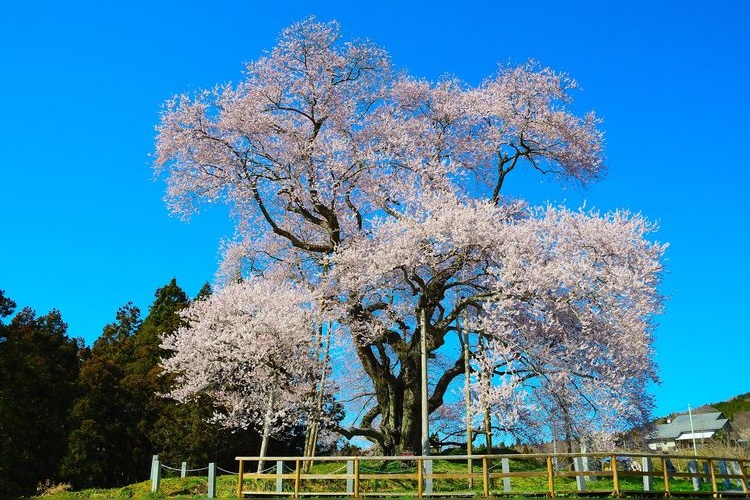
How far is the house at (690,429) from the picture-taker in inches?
2462

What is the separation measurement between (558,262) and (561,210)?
264 cm

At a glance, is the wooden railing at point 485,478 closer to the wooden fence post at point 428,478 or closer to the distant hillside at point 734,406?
the wooden fence post at point 428,478

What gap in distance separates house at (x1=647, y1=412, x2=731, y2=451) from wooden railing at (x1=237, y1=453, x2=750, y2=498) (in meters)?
41.5

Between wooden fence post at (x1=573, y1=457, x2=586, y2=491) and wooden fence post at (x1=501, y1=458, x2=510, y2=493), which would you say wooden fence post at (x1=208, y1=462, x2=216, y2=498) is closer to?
wooden fence post at (x1=501, y1=458, x2=510, y2=493)

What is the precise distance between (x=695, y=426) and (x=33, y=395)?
56307 mm

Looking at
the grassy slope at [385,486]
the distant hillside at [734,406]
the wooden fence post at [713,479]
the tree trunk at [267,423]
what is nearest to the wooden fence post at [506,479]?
the grassy slope at [385,486]

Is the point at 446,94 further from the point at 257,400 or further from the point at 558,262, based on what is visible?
the point at 257,400

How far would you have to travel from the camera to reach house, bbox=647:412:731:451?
62531mm

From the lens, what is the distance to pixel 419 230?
22750 mm

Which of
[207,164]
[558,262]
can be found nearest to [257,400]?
[207,164]

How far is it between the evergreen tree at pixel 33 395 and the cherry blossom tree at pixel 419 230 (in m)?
10.3

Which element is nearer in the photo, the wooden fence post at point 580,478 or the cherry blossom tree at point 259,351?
the wooden fence post at point 580,478

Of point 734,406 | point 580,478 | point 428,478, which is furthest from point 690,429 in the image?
point 428,478

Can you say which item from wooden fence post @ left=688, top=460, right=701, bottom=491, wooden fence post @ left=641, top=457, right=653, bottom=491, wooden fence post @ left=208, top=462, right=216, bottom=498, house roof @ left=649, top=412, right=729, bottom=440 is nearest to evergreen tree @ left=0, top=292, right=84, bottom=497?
wooden fence post @ left=208, top=462, right=216, bottom=498
